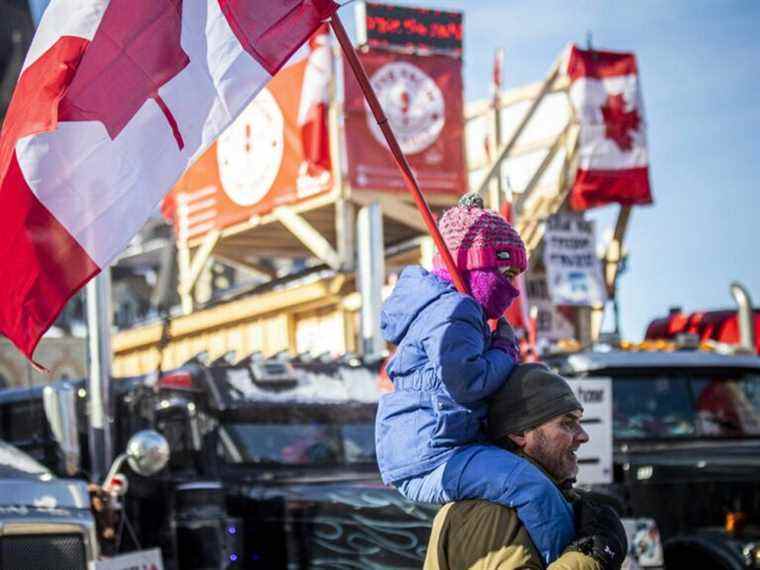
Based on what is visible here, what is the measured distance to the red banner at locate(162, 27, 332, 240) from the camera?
1371 cm

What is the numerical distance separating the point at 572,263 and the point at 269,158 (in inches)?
123

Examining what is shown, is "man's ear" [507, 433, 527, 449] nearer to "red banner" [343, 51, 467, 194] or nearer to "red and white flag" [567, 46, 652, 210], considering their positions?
"red banner" [343, 51, 467, 194]

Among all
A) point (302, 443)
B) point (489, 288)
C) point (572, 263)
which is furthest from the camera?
point (572, 263)

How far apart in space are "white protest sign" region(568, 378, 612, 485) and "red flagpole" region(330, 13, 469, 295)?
440 centimetres

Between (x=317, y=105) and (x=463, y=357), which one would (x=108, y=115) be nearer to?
(x=463, y=357)

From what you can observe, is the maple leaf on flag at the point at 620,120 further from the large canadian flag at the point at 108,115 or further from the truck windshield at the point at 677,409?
the large canadian flag at the point at 108,115

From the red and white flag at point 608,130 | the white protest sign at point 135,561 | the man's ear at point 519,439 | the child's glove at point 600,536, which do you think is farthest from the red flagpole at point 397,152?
the red and white flag at point 608,130

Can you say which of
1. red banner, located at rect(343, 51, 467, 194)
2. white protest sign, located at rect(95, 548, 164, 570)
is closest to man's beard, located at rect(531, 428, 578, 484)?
white protest sign, located at rect(95, 548, 164, 570)

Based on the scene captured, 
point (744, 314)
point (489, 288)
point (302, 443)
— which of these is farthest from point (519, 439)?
point (744, 314)

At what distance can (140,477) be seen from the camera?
301 inches

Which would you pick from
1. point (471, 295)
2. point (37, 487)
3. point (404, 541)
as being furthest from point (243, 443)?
point (471, 295)

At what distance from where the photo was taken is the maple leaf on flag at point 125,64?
3.93m

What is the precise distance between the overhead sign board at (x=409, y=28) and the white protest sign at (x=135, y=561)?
297 inches

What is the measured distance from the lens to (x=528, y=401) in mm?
3523
